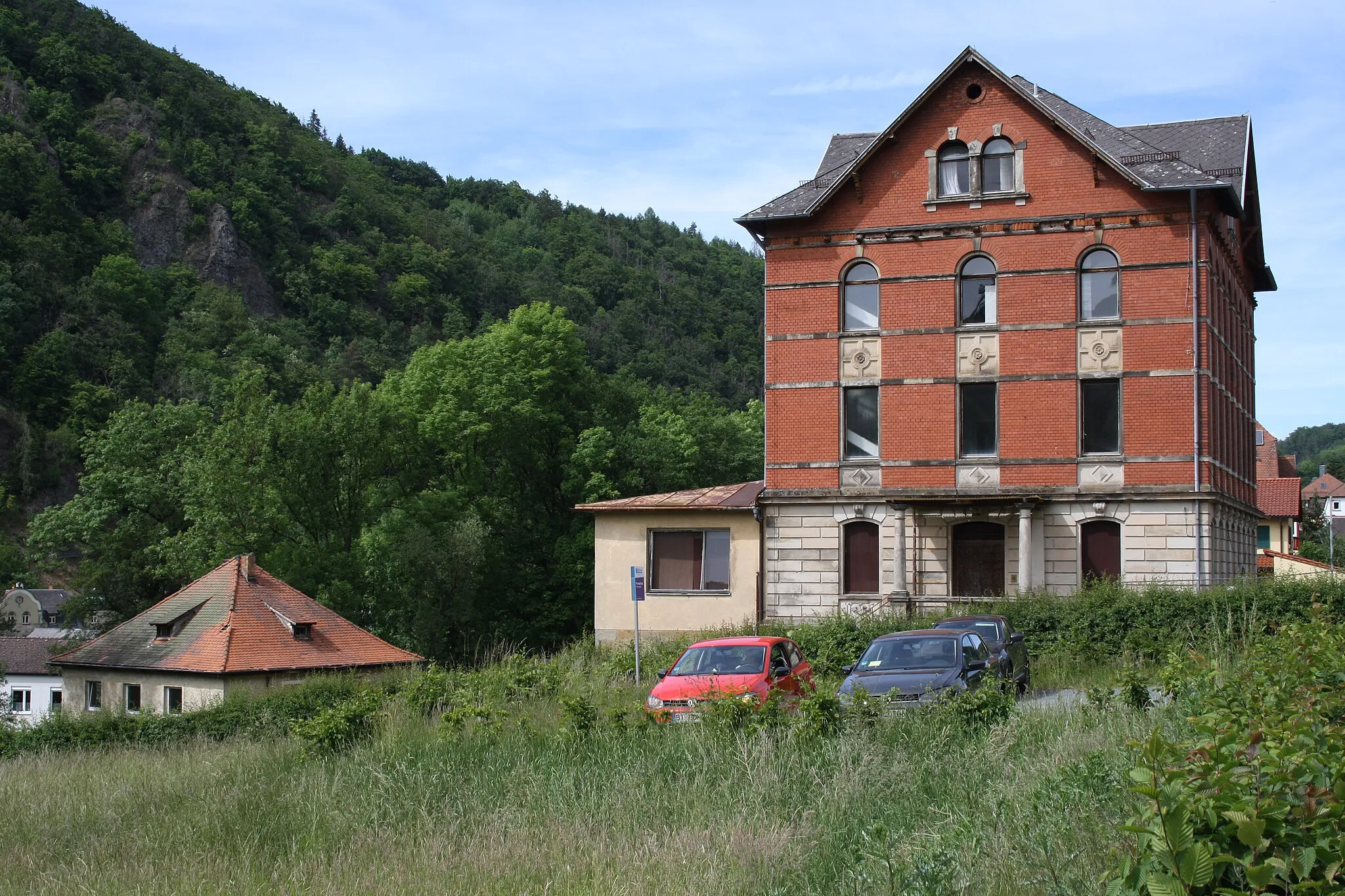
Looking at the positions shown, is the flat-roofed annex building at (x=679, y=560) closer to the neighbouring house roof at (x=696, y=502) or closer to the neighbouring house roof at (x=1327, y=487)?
the neighbouring house roof at (x=696, y=502)

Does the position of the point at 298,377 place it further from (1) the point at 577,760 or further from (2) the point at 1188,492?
(1) the point at 577,760

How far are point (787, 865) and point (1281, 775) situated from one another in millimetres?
3672

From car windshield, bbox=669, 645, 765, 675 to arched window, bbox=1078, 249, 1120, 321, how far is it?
1732 cm

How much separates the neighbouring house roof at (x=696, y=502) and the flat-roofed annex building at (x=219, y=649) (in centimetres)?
1398

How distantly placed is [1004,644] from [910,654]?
401 centimetres

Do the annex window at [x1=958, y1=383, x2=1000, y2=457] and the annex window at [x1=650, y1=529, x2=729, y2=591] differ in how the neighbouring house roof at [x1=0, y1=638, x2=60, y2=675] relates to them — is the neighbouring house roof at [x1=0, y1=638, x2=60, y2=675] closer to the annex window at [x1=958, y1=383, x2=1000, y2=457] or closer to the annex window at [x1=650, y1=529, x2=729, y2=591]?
the annex window at [x1=650, y1=529, x2=729, y2=591]

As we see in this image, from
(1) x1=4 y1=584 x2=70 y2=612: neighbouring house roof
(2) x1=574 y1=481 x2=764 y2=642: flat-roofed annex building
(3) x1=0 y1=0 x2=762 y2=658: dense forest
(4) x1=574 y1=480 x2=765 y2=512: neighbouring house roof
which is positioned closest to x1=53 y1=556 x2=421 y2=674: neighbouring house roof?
(3) x1=0 y1=0 x2=762 y2=658: dense forest

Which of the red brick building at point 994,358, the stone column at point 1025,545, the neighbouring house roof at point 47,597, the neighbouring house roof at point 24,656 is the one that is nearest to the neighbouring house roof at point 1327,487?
the red brick building at point 994,358

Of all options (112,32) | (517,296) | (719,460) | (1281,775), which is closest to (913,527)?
(1281,775)

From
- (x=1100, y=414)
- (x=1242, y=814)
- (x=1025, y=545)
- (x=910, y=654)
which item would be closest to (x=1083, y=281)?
(x=1100, y=414)

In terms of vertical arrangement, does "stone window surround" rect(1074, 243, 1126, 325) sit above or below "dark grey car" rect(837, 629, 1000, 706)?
above

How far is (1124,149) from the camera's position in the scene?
3194 centimetres

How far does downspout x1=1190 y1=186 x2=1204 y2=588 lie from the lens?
100ft

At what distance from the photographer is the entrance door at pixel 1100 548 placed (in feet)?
102
